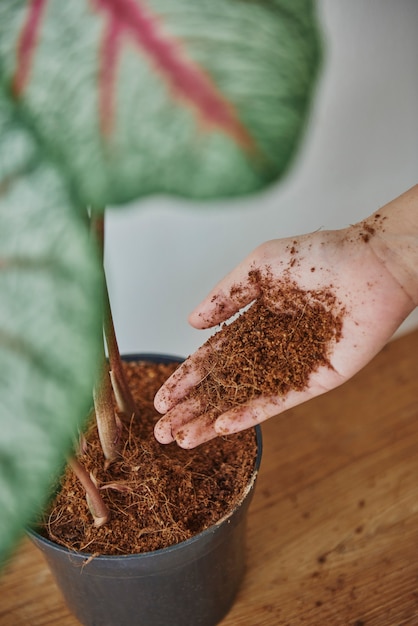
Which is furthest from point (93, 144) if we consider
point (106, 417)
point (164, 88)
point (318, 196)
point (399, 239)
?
point (318, 196)

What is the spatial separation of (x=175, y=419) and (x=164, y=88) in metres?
0.57

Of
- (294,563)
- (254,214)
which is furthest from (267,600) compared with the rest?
(254,214)

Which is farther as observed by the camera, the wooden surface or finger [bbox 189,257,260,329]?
the wooden surface

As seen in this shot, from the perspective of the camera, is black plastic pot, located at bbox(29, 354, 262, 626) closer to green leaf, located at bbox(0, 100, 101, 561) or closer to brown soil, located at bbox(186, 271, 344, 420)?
brown soil, located at bbox(186, 271, 344, 420)

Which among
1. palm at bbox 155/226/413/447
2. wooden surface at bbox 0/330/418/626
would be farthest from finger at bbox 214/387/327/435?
wooden surface at bbox 0/330/418/626

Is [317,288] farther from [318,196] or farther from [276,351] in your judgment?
[318,196]

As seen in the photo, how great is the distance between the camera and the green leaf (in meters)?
0.37

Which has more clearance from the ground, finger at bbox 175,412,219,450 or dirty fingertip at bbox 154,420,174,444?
dirty fingertip at bbox 154,420,174,444

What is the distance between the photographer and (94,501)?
80 centimetres

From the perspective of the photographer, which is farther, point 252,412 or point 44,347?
point 252,412

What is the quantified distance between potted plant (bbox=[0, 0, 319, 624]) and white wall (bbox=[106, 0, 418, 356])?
80 cm

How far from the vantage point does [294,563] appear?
1.08 metres

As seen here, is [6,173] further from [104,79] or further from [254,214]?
[254,214]

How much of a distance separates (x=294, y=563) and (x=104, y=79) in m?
0.91
